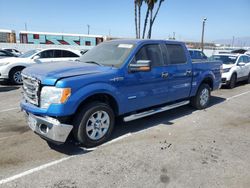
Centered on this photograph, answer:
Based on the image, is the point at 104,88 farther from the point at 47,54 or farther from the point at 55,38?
the point at 55,38

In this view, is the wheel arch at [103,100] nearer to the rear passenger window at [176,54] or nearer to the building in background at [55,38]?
the rear passenger window at [176,54]

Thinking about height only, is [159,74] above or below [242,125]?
above

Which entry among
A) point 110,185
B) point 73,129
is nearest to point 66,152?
point 73,129

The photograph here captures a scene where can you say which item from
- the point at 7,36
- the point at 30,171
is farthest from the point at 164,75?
the point at 7,36

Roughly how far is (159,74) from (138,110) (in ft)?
2.97

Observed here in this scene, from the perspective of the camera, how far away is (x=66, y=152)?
3.92 metres

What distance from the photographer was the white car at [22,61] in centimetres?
985

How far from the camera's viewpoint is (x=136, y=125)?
5.32 m

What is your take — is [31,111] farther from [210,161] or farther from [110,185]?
[210,161]

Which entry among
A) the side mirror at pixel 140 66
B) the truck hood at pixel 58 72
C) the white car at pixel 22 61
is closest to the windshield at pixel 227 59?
the white car at pixel 22 61

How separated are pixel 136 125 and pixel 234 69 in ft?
23.6

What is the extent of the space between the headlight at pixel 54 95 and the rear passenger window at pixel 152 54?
5.63 feet

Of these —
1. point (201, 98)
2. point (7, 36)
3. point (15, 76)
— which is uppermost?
point (7, 36)

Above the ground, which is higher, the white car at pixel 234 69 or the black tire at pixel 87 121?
the white car at pixel 234 69
